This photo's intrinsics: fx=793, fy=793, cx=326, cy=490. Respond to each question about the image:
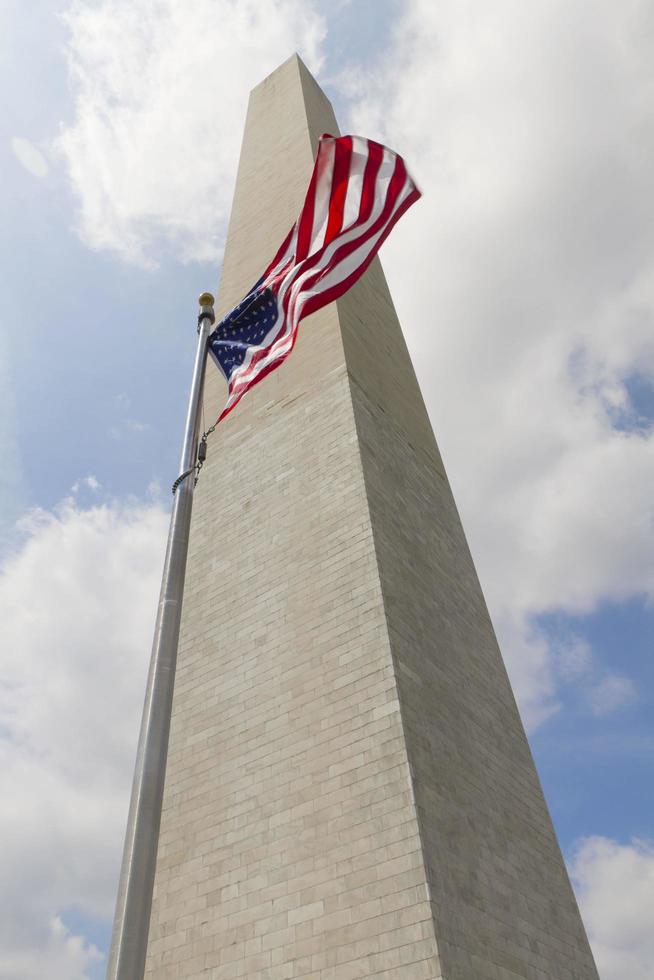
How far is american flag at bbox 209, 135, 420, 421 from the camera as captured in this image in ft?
27.1

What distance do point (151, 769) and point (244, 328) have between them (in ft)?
15.4

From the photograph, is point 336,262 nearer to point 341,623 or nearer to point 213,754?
point 341,623

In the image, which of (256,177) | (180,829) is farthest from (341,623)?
(256,177)

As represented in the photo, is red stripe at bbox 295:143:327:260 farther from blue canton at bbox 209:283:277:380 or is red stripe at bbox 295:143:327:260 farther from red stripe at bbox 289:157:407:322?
blue canton at bbox 209:283:277:380

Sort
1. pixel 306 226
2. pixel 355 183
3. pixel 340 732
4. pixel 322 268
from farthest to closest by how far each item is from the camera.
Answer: pixel 340 732 → pixel 355 183 → pixel 306 226 → pixel 322 268

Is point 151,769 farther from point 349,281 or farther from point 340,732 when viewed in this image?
point 349,281

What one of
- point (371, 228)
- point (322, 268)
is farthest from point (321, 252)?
point (371, 228)

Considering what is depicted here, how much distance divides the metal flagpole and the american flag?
130 centimetres

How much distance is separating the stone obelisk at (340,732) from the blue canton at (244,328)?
390 centimetres

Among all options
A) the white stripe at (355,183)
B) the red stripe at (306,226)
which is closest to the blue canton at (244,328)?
the red stripe at (306,226)

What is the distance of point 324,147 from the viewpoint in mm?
8930

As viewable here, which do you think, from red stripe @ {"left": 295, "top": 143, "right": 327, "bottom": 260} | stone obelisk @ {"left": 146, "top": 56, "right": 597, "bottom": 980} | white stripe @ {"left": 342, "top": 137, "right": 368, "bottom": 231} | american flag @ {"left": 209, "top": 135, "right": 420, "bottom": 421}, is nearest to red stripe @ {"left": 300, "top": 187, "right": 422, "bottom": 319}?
american flag @ {"left": 209, "top": 135, "right": 420, "bottom": 421}

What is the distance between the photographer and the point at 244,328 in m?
8.55

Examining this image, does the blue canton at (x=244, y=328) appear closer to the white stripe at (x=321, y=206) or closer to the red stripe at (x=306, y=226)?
the red stripe at (x=306, y=226)
